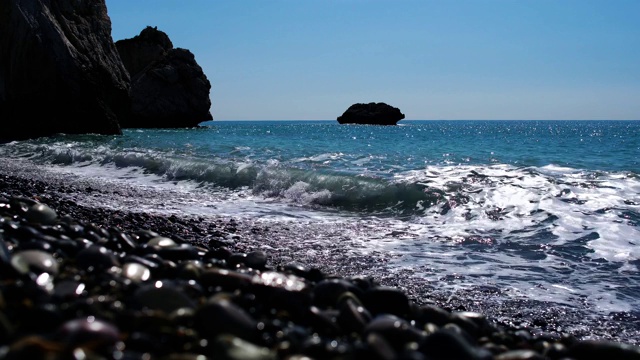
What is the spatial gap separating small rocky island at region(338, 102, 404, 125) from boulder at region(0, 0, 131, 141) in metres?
73.5

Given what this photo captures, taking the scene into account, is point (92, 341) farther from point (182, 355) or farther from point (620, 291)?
point (620, 291)

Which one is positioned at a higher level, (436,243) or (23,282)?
(23,282)

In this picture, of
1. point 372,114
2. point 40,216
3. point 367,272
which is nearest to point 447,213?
A: point 367,272

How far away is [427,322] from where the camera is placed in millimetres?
3451

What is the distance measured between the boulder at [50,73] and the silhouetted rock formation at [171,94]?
78.6 ft

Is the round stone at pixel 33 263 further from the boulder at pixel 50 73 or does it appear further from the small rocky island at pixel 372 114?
the small rocky island at pixel 372 114

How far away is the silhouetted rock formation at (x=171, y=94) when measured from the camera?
5462cm

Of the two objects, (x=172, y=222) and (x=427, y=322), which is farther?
(x=172, y=222)

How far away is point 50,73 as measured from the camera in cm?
2566

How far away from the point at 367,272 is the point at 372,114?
97.0m

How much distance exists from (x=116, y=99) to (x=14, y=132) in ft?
23.2

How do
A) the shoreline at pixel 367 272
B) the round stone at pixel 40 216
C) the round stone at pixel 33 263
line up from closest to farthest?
the round stone at pixel 33 263 → the shoreline at pixel 367 272 → the round stone at pixel 40 216

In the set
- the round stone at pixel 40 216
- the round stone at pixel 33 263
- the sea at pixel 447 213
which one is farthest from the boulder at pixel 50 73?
the round stone at pixel 33 263

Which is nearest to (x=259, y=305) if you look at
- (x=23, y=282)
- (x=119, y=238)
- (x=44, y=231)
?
(x=23, y=282)
